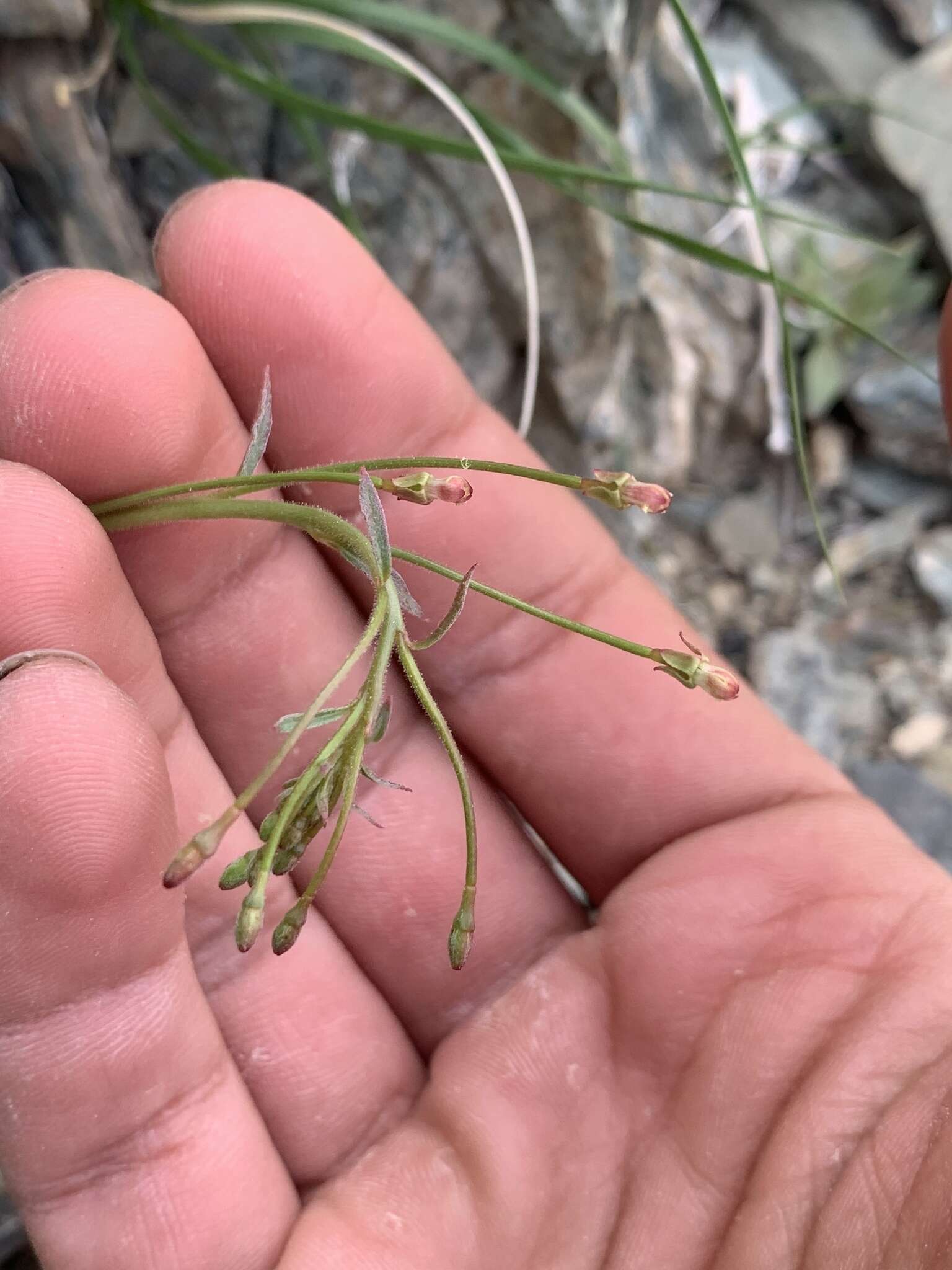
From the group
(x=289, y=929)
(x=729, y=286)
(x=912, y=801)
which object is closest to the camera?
(x=289, y=929)

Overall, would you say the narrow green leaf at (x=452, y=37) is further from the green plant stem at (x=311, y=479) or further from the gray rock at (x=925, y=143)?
the gray rock at (x=925, y=143)

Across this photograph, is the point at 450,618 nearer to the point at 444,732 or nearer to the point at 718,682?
the point at 444,732

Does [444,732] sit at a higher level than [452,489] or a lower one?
lower

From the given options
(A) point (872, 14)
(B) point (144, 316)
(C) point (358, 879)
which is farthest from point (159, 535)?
(A) point (872, 14)

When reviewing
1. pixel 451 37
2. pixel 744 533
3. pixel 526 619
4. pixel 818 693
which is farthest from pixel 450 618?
pixel 744 533

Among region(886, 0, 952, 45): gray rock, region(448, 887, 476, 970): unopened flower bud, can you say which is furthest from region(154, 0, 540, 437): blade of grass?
region(886, 0, 952, 45): gray rock

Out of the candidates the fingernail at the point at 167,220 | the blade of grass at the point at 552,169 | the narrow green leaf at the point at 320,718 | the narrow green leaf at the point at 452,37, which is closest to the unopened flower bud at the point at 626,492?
the narrow green leaf at the point at 320,718
